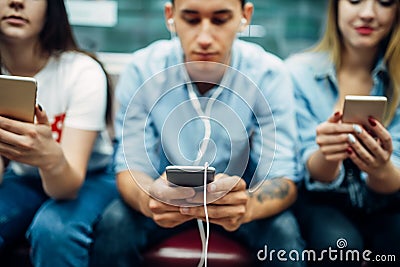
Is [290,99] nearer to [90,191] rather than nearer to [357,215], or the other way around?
[357,215]

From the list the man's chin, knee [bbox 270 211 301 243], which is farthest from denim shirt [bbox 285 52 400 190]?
the man's chin

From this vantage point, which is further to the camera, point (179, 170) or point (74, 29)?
point (74, 29)

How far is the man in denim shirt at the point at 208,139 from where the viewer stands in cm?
96

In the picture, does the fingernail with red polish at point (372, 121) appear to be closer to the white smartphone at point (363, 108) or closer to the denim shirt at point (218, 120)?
the white smartphone at point (363, 108)

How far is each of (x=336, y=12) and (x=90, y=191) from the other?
630 millimetres

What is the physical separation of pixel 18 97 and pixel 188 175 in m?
0.31

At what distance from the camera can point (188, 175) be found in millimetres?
895

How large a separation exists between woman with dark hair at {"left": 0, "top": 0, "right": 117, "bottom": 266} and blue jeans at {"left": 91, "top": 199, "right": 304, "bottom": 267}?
1.3 inches

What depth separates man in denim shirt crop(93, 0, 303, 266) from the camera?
3.13ft

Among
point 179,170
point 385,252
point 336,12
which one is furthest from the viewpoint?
point 336,12

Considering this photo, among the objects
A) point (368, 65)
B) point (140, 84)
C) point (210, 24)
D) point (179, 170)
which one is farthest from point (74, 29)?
point (368, 65)

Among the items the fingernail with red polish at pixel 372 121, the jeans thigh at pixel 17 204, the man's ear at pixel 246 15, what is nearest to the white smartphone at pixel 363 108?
the fingernail with red polish at pixel 372 121

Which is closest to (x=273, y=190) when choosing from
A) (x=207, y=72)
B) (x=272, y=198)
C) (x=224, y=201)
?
(x=272, y=198)

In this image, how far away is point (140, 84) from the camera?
3.51ft
